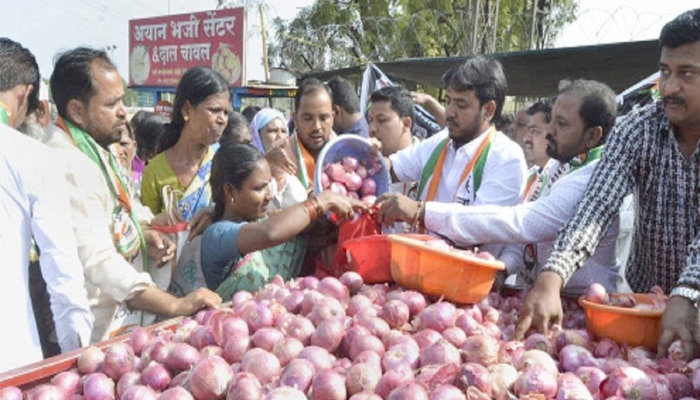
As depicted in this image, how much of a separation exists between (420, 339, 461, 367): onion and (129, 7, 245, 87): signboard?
14093 millimetres

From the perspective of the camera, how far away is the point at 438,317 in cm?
184

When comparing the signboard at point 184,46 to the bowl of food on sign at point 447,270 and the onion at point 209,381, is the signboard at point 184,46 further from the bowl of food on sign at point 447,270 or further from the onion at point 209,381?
the onion at point 209,381

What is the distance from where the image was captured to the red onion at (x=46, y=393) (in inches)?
59.7

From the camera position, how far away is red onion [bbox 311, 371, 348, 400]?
54.9 inches

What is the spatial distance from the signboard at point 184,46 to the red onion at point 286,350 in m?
14.0

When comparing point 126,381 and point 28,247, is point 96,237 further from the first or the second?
point 126,381

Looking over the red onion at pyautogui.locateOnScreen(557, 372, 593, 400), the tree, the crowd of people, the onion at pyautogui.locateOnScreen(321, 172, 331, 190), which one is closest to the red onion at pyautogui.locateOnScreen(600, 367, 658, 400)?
the red onion at pyautogui.locateOnScreen(557, 372, 593, 400)

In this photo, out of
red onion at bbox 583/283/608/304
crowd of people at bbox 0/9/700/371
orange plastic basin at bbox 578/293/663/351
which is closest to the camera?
orange plastic basin at bbox 578/293/663/351

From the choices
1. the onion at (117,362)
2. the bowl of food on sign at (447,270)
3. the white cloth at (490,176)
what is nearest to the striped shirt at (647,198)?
the bowl of food on sign at (447,270)

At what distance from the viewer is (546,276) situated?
6.43 ft

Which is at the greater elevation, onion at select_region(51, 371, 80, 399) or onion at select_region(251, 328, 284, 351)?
onion at select_region(251, 328, 284, 351)

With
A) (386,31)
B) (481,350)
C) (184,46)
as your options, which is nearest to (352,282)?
(481,350)

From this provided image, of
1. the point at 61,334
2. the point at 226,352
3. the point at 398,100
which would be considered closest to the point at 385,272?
the point at 226,352

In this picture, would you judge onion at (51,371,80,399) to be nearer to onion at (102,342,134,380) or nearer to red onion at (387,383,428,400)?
onion at (102,342,134,380)
